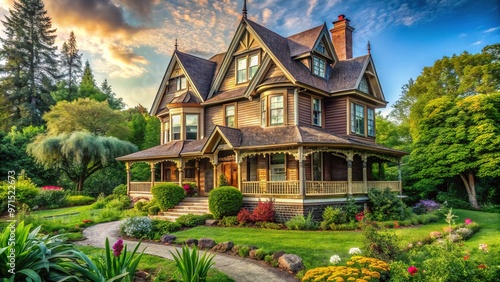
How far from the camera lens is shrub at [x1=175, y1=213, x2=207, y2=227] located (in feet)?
51.6

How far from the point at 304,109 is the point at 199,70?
9730 mm

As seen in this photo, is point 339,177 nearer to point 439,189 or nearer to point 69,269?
point 439,189

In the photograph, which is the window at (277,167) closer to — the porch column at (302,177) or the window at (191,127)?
the porch column at (302,177)

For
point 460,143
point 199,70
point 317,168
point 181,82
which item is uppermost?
point 199,70

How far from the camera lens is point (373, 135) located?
75.5 feet

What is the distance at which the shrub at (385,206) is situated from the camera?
1681 centimetres

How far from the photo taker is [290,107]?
1900cm

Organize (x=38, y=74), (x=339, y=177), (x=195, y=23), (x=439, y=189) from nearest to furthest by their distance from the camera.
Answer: (x=195, y=23)
(x=339, y=177)
(x=439, y=189)
(x=38, y=74)

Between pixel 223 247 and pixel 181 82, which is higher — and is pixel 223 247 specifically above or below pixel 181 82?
below

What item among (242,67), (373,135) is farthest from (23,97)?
(373,135)

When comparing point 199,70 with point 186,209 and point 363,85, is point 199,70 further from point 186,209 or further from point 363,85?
point 363,85

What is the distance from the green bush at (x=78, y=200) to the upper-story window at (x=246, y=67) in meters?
16.6

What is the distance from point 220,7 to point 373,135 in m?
16.0

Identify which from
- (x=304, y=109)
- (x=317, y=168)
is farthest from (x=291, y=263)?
(x=304, y=109)
